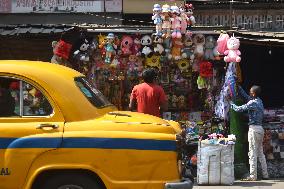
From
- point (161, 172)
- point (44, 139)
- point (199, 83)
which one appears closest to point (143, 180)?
point (161, 172)

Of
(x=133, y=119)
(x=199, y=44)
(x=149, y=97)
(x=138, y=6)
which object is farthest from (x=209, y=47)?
(x=133, y=119)

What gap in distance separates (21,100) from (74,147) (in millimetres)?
811

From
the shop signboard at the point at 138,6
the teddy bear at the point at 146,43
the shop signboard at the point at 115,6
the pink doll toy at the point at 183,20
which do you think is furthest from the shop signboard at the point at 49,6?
the pink doll toy at the point at 183,20

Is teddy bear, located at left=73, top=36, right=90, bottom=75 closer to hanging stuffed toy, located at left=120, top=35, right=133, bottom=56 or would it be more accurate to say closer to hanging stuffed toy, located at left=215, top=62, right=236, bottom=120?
hanging stuffed toy, located at left=120, top=35, right=133, bottom=56

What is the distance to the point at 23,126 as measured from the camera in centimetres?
586

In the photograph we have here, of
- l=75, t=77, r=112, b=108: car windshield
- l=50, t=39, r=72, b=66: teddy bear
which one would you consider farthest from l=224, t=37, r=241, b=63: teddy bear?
l=75, t=77, r=112, b=108: car windshield

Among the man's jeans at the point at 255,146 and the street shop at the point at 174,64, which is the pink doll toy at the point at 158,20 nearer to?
the street shop at the point at 174,64

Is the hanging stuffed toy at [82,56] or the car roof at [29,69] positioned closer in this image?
the car roof at [29,69]

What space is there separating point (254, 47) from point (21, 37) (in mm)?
4714

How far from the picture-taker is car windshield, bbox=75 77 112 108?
20.6 feet

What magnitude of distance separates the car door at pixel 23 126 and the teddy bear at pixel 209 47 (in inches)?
194

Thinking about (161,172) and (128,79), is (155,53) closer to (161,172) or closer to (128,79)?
(128,79)

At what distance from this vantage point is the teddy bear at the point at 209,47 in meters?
10.2

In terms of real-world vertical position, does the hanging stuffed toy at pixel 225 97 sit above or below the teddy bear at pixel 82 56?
below
